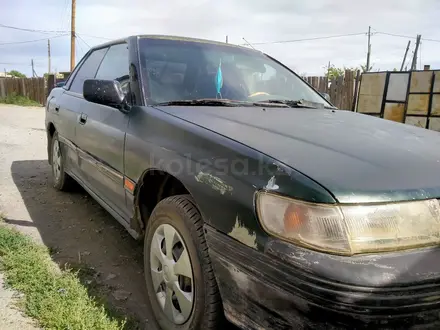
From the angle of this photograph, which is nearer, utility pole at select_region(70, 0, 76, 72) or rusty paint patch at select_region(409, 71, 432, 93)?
rusty paint patch at select_region(409, 71, 432, 93)

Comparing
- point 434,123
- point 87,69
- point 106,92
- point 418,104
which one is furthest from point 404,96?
point 106,92

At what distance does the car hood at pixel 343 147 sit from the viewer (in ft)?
4.75

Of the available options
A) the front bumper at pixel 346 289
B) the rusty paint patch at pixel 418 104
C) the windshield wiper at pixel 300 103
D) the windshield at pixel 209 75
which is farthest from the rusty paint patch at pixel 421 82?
the front bumper at pixel 346 289

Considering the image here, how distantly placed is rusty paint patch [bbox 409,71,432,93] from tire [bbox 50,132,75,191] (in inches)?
337

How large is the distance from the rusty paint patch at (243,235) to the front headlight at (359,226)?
0.35 ft

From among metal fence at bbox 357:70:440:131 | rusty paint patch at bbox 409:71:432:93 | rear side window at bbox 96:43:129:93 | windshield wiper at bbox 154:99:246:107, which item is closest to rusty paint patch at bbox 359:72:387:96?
metal fence at bbox 357:70:440:131

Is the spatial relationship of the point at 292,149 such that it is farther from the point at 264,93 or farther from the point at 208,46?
the point at 208,46

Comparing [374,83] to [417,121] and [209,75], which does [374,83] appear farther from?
[209,75]

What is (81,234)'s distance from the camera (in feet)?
11.8

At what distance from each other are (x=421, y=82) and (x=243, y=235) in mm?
9767

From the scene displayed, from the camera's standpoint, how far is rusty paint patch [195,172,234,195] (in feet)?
5.51

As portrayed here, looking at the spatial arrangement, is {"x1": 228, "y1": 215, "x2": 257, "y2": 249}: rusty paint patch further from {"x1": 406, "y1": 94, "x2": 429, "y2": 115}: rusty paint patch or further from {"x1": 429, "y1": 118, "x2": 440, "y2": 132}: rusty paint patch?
{"x1": 406, "y1": 94, "x2": 429, "y2": 115}: rusty paint patch

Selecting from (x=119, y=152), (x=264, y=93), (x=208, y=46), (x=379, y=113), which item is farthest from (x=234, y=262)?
(x=379, y=113)

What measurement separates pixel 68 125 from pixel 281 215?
302 centimetres
